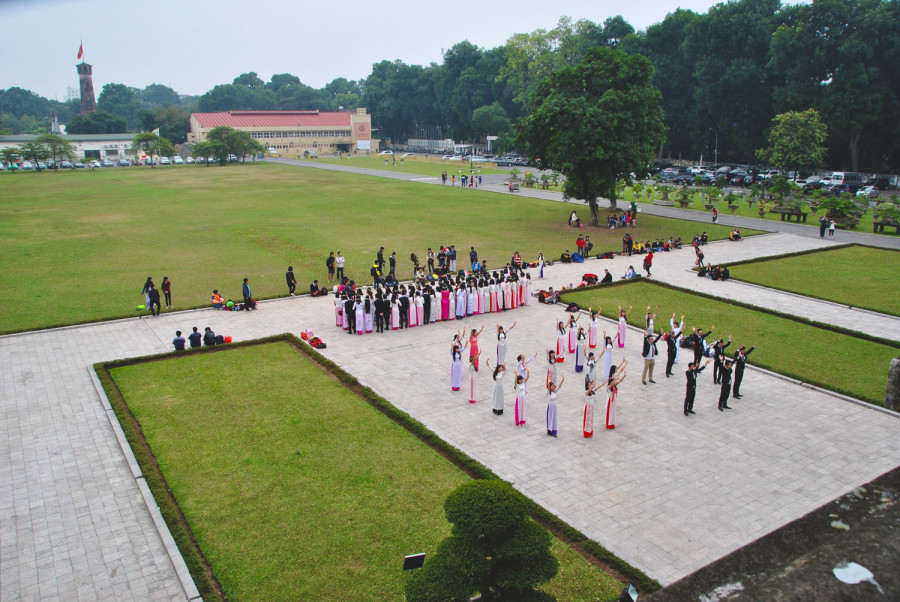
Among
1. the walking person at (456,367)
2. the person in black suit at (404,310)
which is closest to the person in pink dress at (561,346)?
the walking person at (456,367)

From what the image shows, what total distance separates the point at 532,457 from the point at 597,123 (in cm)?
2391

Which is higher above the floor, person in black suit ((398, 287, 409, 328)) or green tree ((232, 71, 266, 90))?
green tree ((232, 71, 266, 90))

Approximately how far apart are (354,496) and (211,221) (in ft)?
101

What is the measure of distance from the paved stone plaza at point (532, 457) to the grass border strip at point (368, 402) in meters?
0.27

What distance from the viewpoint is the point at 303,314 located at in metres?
20.2

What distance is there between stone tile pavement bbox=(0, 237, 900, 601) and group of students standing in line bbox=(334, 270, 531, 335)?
117cm

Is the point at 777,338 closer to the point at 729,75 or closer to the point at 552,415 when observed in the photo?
the point at 552,415

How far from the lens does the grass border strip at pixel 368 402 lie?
852cm

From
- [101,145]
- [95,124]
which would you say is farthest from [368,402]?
[95,124]

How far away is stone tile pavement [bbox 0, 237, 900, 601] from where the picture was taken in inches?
353

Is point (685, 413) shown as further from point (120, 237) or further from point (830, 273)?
point (120, 237)

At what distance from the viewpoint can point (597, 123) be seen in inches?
1246

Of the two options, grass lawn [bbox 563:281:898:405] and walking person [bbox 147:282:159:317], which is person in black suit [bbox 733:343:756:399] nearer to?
grass lawn [bbox 563:281:898:405]

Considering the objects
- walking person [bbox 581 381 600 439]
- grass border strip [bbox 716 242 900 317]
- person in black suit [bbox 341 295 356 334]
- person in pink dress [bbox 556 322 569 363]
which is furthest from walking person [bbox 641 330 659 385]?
grass border strip [bbox 716 242 900 317]
